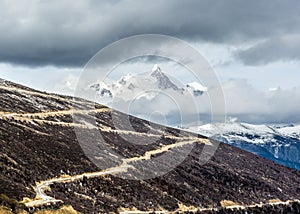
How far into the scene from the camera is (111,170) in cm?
11125

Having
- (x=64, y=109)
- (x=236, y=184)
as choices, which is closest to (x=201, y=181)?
(x=236, y=184)

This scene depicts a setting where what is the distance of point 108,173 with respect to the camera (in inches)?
4173

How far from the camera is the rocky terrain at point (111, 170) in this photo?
7900 cm

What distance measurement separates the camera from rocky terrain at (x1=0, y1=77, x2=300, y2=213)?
7900 centimetres

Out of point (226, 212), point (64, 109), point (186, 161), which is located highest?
point (64, 109)

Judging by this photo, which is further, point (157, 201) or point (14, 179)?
point (157, 201)

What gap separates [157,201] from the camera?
10056 centimetres

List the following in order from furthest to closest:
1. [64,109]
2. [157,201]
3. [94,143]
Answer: [64,109] → [94,143] → [157,201]

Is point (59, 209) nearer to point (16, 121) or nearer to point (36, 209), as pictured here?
point (36, 209)

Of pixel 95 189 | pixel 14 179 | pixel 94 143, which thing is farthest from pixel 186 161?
pixel 14 179

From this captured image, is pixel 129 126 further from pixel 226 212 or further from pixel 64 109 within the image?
pixel 226 212

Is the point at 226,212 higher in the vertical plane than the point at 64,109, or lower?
lower

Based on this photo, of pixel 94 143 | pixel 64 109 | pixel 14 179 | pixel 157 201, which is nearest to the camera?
pixel 14 179

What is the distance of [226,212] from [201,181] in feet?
73.4
